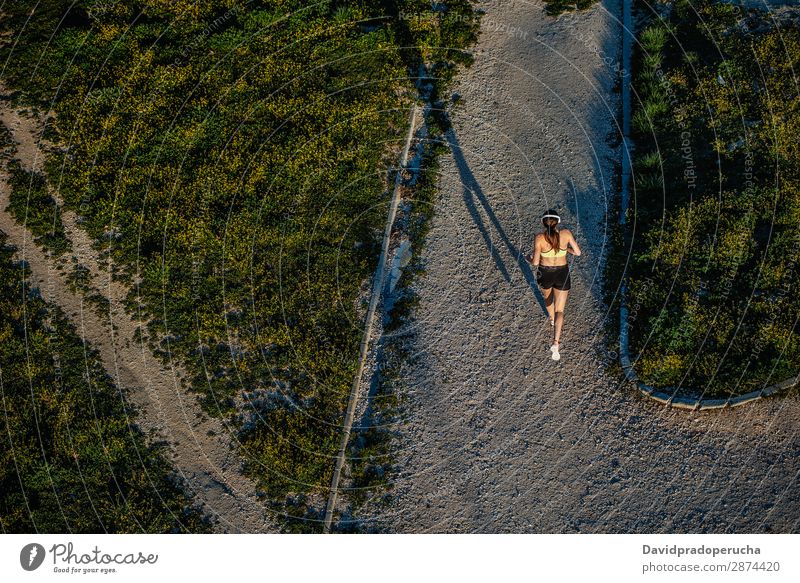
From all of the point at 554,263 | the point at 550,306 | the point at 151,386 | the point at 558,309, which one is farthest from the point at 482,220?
the point at 151,386

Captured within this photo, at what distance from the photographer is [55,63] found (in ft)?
62.7

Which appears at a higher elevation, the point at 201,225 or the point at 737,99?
the point at 737,99

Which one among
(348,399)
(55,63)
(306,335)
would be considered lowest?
(348,399)

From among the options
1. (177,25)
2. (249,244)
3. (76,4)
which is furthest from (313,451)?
(76,4)

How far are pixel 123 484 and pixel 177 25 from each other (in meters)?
13.0

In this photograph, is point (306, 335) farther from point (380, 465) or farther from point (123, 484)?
point (123, 484)

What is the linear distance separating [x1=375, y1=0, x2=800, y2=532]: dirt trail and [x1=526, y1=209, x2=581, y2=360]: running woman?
59cm

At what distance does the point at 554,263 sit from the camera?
1380 centimetres

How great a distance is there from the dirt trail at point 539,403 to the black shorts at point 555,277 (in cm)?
107

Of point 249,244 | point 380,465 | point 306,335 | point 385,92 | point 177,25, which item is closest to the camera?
point 380,465

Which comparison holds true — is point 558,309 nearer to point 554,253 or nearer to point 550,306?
point 550,306

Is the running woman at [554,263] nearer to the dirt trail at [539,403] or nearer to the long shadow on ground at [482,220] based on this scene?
the dirt trail at [539,403]

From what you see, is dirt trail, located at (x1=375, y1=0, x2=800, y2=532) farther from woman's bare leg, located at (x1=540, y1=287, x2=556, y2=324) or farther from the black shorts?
the black shorts

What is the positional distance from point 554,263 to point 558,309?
105cm
